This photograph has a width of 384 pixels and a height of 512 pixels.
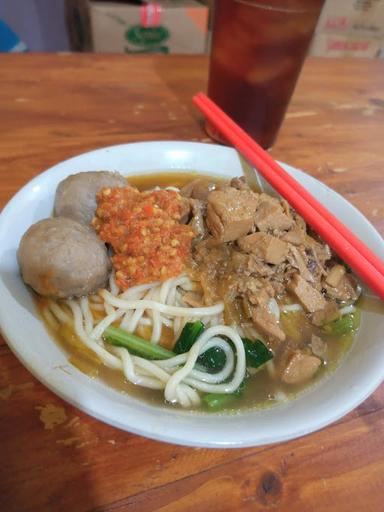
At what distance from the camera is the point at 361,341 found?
4.76 feet

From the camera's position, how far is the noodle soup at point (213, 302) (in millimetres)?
1409

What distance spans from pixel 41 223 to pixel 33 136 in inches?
44.5

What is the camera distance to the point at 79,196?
5.19 ft

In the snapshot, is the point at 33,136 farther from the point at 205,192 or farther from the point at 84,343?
the point at 84,343

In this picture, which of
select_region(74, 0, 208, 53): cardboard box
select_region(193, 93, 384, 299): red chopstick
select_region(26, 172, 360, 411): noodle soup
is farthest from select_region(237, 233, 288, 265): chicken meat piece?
select_region(74, 0, 208, 53): cardboard box

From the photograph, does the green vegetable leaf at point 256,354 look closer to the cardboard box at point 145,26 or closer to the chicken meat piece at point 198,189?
the chicken meat piece at point 198,189

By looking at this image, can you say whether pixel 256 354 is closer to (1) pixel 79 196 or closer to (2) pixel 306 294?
(2) pixel 306 294

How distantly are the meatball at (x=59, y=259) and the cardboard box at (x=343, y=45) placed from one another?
4.22m

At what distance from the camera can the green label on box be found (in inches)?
150

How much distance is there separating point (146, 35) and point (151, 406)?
3.64 metres

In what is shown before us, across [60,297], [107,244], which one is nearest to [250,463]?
[60,297]

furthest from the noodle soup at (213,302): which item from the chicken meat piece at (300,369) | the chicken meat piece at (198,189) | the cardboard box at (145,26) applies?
the cardboard box at (145,26)

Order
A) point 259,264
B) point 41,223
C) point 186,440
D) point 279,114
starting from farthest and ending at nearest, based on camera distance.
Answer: point 279,114
point 259,264
point 41,223
point 186,440

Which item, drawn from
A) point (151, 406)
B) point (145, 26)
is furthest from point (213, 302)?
point (145, 26)
